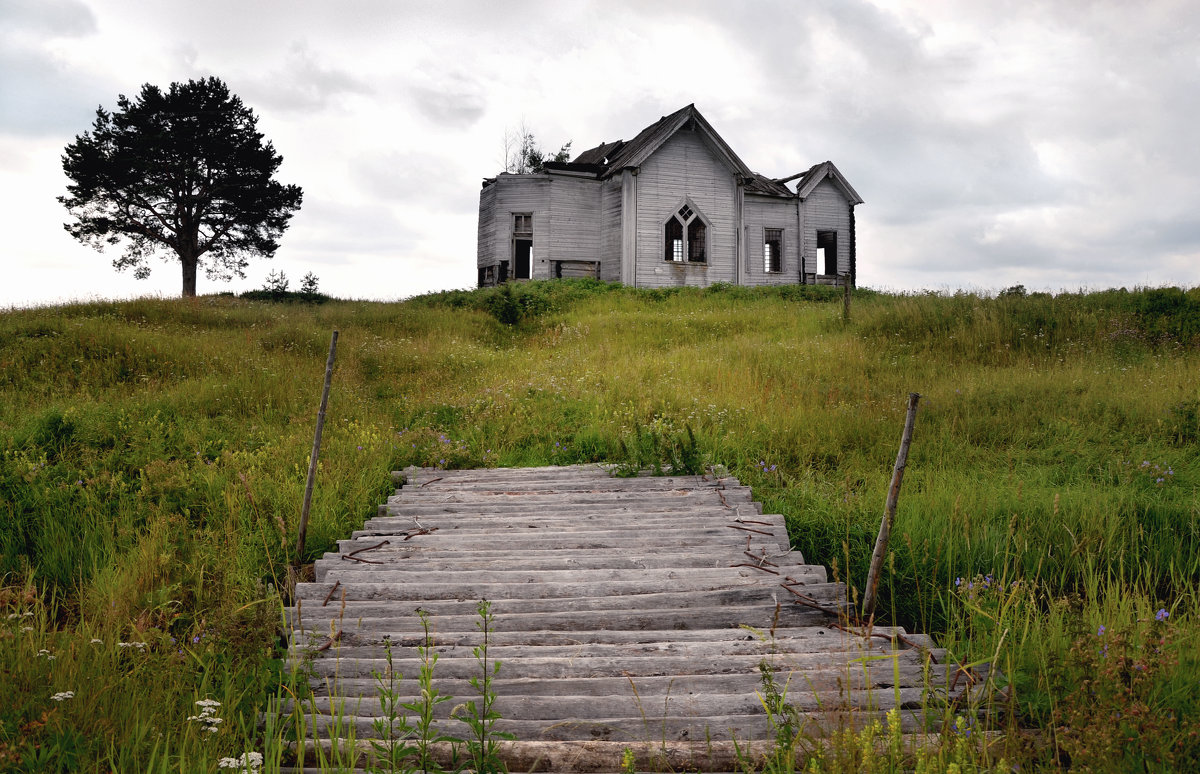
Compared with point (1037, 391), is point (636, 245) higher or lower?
higher

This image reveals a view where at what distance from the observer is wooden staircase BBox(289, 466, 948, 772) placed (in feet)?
11.1

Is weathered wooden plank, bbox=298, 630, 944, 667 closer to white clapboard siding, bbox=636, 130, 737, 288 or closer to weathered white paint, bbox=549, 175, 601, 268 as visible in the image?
white clapboard siding, bbox=636, 130, 737, 288

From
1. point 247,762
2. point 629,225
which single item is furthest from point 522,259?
point 247,762

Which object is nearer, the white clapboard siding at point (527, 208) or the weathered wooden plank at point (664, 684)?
the weathered wooden plank at point (664, 684)

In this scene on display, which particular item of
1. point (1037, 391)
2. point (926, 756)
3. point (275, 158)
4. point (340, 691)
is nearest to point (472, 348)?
point (1037, 391)

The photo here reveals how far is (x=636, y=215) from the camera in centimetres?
2683

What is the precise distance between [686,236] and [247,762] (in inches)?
1047

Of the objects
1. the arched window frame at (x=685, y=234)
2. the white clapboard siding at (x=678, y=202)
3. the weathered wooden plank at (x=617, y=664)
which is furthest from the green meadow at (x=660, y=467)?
the arched window frame at (x=685, y=234)

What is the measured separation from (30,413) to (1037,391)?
14.6m

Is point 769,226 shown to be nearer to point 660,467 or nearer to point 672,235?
point 672,235

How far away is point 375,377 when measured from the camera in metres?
13.9

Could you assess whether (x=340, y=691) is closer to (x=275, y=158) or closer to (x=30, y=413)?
(x=30, y=413)

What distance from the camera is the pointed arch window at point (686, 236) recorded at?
90.7 ft

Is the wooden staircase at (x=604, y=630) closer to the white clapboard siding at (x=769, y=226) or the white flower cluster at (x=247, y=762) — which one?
the white flower cluster at (x=247, y=762)
